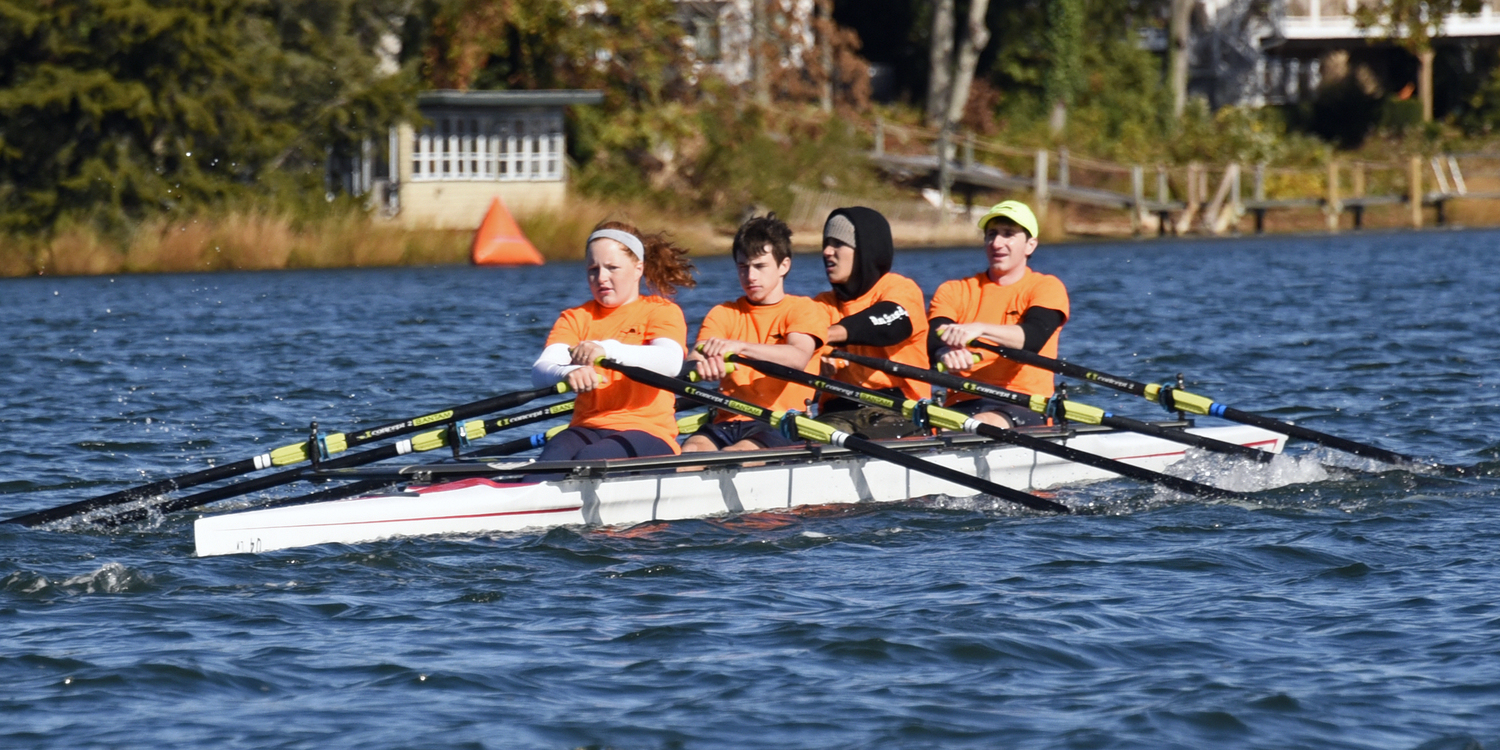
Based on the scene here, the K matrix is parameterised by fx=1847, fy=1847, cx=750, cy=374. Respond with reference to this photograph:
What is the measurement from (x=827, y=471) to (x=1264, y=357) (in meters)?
8.62

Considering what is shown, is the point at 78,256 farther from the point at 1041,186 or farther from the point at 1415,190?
A: the point at 1415,190

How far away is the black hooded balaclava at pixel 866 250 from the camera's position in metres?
9.02

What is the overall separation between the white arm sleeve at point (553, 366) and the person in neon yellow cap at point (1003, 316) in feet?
6.79

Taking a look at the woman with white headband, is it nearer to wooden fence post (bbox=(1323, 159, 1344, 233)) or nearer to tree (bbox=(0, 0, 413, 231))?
tree (bbox=(0, 0, 413, 231))

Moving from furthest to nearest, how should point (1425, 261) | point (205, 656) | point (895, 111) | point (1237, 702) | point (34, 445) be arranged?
1. point (895, 111)
2. point (1425, 261)
3. point (34, 445)
4. point (205, 656)
5. point (1237, 702)

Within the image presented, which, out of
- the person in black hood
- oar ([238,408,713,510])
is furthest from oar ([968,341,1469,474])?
oar ([238,408,713,510])

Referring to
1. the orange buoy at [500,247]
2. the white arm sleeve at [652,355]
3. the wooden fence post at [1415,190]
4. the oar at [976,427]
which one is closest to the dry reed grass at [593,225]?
the orange buoy at [500,247]

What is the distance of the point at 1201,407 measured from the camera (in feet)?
31.2

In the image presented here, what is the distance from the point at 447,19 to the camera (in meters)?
33.2

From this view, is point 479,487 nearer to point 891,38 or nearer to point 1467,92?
point 891,38

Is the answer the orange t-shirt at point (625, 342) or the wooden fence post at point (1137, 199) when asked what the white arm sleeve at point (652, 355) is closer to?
the orange t-shirt at point (625, 342)

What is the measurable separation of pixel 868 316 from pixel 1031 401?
0.97m

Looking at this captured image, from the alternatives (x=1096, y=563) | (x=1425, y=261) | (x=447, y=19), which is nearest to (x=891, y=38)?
(x=447, y=19)

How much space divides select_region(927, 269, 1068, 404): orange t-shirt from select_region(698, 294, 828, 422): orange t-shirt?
1.03 meters
